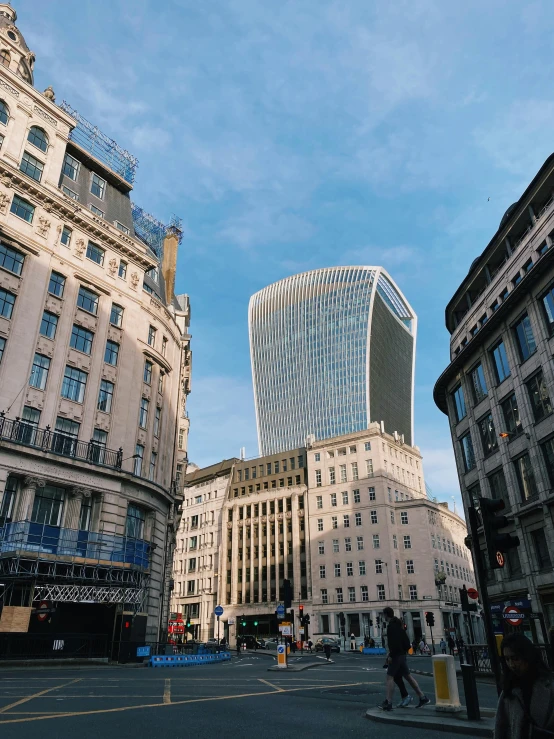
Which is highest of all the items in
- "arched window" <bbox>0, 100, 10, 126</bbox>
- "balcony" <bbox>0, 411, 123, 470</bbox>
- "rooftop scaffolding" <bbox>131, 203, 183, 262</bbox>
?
"rooftop scaffolding" <bbox>131, 203, 183, 262</bbox>

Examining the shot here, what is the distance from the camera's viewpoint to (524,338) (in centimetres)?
3133

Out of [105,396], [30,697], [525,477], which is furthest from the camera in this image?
[105,396]

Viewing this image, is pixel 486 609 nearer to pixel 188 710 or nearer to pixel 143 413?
pixel 188 710

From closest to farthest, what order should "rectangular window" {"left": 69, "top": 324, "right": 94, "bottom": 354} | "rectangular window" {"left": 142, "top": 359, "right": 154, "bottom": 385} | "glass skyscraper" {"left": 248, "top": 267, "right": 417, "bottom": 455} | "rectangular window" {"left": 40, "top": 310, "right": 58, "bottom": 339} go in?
"rectangular window" {"left": 40, "top": 310, "right": 58, "bottom": 339} → "rectangular window" {"left": 69, "top": 324, "right": 94, "bottom": 354} → "rectangular window" {"left": 142, "top": 359, "right": 154, "bottom": 385} → "glass skyscraper" {"left": 248, "top": 267, "right": 417, "bottom": 455}

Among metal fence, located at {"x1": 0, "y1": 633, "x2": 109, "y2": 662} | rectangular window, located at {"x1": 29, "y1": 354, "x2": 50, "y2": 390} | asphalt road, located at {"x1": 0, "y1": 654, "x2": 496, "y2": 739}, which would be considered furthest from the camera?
rectangular window, located at {"x1": 29, "y1": 354, "x2": 50, "y2": 390}

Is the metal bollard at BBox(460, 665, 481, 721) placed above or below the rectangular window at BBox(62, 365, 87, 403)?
below

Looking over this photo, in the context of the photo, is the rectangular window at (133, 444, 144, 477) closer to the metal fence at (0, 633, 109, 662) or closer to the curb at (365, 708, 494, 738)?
the metal fence at (0, 633, 109, 662)

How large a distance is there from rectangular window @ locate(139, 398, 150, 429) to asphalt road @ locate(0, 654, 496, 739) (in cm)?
2279

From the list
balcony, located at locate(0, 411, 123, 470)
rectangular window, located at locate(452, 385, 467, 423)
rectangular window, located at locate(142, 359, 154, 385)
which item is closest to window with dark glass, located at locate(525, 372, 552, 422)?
rectangular window, located at locate(452, 385, 467, 423)

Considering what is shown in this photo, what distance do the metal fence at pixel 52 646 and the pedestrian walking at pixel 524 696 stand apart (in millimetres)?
26628

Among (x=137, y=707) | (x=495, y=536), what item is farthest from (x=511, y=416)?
(x=137, y=707)

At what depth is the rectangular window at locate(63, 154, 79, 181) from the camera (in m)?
40.8

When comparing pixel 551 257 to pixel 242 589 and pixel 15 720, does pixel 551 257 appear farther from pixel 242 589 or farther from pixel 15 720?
pixel 242 589

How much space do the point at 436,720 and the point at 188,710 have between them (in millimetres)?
4733
